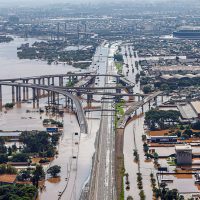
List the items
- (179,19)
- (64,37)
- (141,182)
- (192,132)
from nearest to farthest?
(141,182) → (192,132) → (64,37) → (179,19)

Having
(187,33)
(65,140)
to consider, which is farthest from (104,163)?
(187,33)

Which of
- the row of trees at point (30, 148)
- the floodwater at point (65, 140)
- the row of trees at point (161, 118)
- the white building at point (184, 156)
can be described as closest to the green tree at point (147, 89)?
the floodwater at point (65, 140)

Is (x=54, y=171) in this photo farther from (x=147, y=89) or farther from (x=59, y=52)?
(x=59, y=52)

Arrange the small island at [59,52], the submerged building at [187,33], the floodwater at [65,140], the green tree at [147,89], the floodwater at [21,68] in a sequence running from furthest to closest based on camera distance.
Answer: the submerged building at [187,33] → the small island at [59,52] → the floodwater at [21,68] → the green tree at [147,89] → the floodwater at [65,140]

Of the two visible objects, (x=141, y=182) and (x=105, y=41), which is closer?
(x=141, y=182)

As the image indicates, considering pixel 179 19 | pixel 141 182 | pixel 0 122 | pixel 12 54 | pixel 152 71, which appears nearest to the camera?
pixel 141 182

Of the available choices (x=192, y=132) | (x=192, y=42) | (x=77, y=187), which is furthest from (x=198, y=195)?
(x=192, y=42)

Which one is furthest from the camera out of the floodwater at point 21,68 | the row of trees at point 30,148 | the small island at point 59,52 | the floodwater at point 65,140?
the small island at point 59,52

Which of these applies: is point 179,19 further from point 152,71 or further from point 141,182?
point 141,182

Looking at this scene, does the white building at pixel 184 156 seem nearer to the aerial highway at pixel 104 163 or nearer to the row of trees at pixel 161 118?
the aerial highway at pixel 104 163
